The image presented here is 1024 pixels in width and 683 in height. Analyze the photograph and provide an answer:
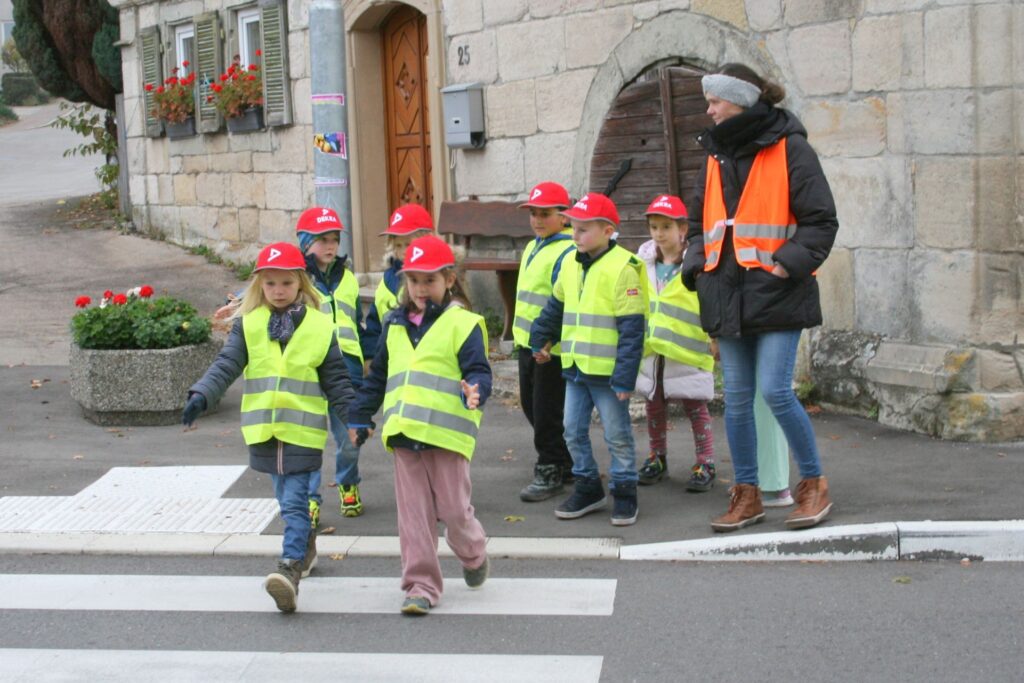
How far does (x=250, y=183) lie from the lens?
610 inches

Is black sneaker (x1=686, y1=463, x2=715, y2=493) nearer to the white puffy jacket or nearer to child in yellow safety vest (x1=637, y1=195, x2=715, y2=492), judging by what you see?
child in yellow safety vest (x1=637, y1=195, x2=715, y2=492)

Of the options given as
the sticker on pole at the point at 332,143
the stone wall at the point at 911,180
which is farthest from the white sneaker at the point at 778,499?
the sticker on pole at the point at 332,143

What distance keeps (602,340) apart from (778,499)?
1.12 meters

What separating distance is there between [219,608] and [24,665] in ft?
2.77

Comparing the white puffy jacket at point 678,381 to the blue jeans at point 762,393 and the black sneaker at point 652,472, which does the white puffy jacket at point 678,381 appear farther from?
the blue jeans at point 762,393

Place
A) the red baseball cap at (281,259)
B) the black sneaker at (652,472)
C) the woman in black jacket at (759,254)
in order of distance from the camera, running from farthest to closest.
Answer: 1. the black sneaker at (652,472)
2. the woman in black jacket at (759,254)
3. the red baseball cap at (281,259)

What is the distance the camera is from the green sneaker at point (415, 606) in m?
5.59

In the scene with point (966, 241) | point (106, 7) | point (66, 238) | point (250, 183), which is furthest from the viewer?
point (106, 7)

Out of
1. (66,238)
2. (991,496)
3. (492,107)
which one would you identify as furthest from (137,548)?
(66,238)

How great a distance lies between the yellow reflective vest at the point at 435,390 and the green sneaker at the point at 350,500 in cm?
143

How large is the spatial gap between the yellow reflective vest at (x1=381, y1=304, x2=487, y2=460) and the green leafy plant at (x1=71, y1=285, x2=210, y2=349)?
4328mm

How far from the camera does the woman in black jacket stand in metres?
6.12

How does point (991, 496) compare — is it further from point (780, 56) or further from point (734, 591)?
point (780, 56)

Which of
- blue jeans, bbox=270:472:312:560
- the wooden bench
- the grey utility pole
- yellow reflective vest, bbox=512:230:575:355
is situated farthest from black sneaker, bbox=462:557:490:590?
the wooden bench
